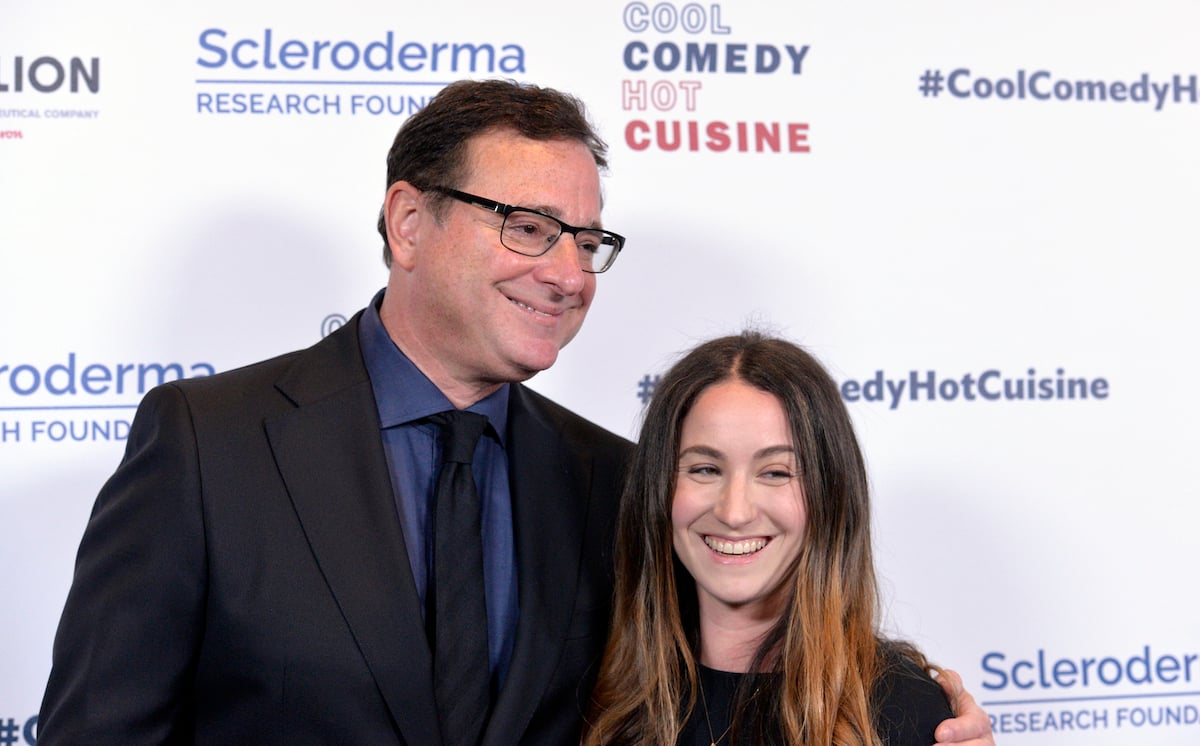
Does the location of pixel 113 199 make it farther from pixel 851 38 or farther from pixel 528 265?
pixel 851 38

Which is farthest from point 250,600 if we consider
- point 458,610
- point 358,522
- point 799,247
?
point 799,247

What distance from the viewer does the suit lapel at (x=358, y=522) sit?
1808 millimetres

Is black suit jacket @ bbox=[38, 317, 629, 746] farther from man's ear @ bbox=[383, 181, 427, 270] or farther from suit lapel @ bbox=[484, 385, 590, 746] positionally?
man's ear @ bbox=[383, 181, 427, 270]

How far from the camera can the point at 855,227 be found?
2.98 metres

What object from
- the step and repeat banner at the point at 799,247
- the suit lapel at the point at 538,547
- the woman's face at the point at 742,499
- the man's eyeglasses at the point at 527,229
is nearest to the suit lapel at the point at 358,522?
the suit lapel at the point at 538,547

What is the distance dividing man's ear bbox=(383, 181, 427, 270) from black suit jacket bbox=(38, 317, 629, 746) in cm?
32

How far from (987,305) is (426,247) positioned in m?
1.60

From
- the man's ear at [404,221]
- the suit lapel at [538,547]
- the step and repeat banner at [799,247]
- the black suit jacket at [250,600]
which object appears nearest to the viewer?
the black suit jacket at [250,600]

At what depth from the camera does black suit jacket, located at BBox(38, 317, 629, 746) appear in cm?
179

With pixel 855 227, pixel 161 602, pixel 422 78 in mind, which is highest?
pixel 422 78

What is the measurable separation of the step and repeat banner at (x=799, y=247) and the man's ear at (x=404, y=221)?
0.68m

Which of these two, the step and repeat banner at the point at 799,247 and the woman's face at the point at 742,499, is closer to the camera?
the woman's face at the point at 742,499

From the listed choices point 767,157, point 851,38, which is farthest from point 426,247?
point 851,38

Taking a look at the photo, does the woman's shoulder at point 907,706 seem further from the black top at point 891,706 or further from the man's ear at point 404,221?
the man's ear at point 404,221
